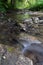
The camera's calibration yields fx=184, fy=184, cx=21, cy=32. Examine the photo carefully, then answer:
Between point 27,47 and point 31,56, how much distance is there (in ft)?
2.82

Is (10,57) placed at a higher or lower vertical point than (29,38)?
higher

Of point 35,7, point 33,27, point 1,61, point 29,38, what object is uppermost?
point 1,61

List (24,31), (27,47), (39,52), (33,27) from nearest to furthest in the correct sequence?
(39,52)
(27,47)
(24,31)
(33,27)

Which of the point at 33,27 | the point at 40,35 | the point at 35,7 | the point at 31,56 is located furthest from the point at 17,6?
the point at 31,56

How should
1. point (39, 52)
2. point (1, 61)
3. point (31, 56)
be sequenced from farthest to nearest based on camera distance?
point (39, 52) → point (31, 56) → point (1, 61)

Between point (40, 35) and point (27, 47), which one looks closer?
point (27, 47)

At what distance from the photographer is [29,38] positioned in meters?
6.46

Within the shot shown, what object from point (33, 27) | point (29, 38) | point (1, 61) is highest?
point (1, 61)

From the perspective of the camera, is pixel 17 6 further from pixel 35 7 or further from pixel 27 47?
pixel 27 47

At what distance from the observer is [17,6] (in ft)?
56.8

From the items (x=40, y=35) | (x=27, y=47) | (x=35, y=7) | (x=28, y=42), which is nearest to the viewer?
(x=27, y=47)

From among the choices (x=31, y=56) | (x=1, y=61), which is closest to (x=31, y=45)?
(x=31, y=56)

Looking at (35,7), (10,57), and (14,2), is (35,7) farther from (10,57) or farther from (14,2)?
(10,57)

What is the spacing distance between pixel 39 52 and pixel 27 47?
0.53 m
